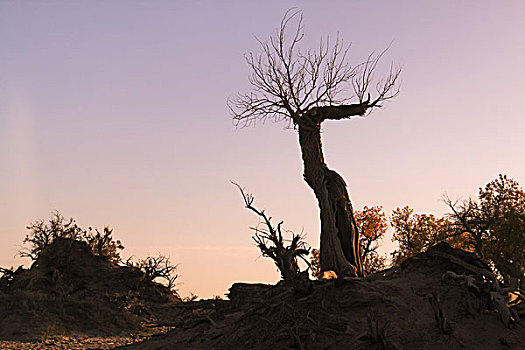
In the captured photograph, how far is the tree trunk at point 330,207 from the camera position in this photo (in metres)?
16.6

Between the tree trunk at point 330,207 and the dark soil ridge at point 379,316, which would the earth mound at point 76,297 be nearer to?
the tree trunk at point 330,207

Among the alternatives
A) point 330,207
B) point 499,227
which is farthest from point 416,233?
point 330,207

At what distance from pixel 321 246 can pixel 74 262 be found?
460 inches

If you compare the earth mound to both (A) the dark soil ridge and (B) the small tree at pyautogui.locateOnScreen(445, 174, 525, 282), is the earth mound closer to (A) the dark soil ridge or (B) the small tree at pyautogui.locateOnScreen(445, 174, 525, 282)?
(A) the dark soil ridge

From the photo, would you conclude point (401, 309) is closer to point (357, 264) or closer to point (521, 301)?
point (521, 301)

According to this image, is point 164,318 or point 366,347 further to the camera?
point 164,318

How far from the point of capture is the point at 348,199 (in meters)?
17.5

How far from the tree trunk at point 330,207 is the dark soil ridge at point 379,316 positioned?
19.4 ft

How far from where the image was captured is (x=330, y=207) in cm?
1714

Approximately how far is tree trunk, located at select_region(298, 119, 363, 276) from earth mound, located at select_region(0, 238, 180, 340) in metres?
5.59

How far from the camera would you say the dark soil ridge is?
A: 308 inches

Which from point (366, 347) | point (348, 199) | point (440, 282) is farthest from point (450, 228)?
point (366, 347)

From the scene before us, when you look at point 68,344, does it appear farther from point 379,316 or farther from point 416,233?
point 416,233

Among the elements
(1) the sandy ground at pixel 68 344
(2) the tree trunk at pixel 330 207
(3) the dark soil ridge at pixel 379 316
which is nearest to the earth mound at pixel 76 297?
(1) the sandy ground at pixel 68 344
